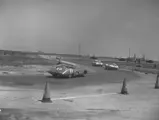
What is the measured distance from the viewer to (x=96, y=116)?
27.4ft

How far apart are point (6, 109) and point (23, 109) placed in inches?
21.0

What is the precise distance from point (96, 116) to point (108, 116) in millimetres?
377

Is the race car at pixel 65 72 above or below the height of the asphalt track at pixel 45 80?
above

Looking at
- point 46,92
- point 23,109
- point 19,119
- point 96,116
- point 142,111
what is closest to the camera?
point 19,119

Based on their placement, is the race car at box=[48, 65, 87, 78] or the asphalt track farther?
the race car at box=[48, 65, 87, 78]

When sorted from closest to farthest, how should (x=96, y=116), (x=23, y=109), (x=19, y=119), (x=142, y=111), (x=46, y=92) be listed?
1. (x=19, y=119)
2. (x=96, y=116)
3. (x=23, y=109)
4. (x=142, y=111)
5. (x=46, y=92)

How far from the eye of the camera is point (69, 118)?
781cm

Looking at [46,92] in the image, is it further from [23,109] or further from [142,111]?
[142,111]

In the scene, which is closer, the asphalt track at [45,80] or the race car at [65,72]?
the asphalt track at [45,80]

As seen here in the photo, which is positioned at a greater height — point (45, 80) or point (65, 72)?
point (65, 72)

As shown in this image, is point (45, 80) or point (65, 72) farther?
point (65, 72)

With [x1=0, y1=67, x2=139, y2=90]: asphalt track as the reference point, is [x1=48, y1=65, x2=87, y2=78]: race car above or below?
above

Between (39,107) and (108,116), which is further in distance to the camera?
(39,107)

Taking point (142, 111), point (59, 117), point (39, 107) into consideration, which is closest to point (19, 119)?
point (59, 117)
